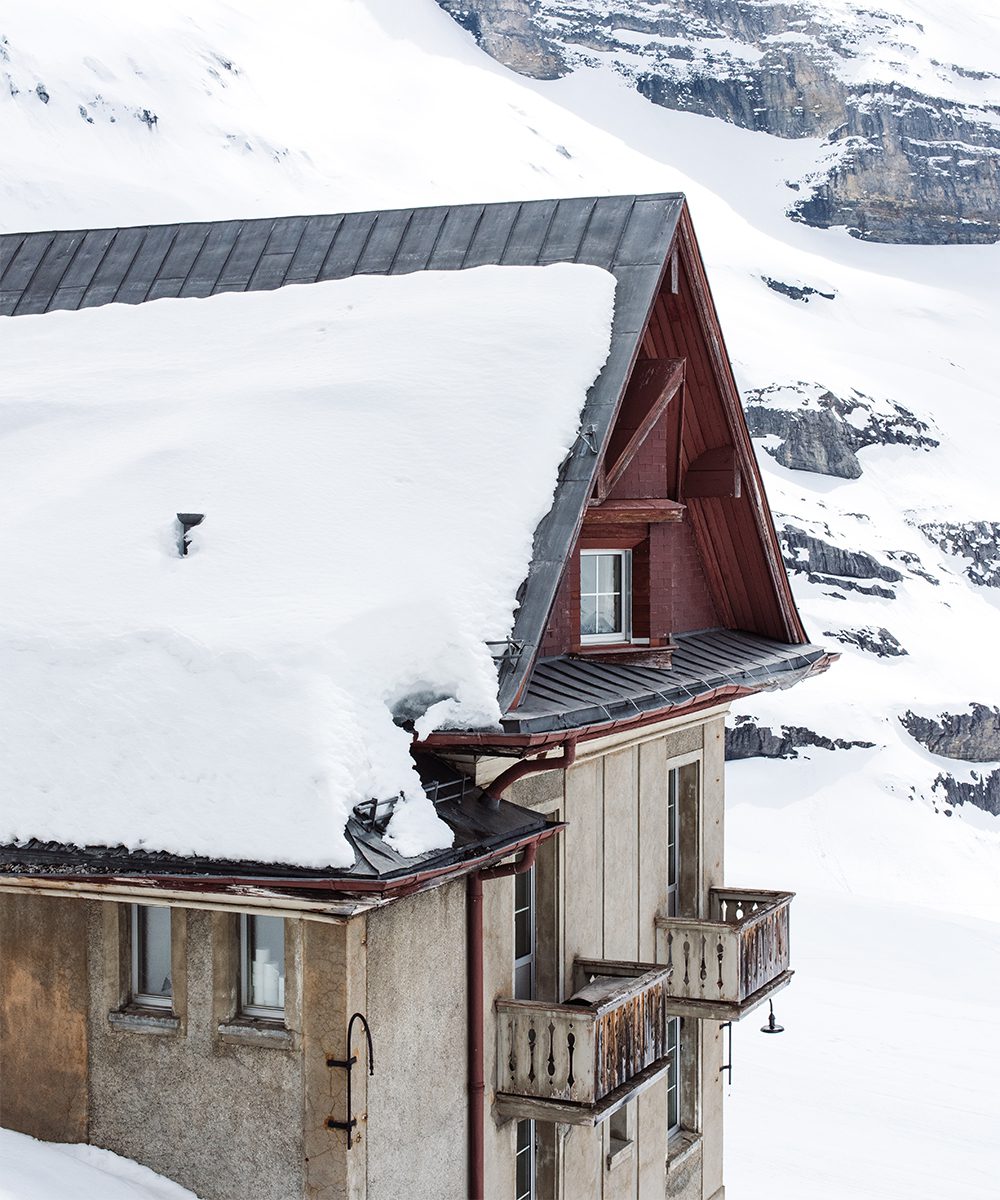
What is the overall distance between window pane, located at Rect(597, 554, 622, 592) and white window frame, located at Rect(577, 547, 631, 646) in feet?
0.11

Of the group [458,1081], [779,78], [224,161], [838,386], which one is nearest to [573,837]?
[458,1081]

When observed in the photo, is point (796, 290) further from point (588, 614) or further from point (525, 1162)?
point (525, 1162)

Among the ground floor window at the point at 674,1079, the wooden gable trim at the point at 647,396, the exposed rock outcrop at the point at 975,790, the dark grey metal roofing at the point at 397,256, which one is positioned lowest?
the exposed rock outcrop at the point at 975,790

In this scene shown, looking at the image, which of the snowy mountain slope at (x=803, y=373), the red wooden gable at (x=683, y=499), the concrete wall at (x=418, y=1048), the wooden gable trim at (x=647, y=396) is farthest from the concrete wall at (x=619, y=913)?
the snowy mountain slope at (x=803, y=373)

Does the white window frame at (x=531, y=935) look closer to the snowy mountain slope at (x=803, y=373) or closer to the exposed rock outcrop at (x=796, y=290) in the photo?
the snowy mountain slope at (x=803, y=373)

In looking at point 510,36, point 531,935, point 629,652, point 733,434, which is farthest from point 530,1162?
point 510,36

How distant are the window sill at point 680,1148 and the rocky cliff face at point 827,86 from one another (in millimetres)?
161621

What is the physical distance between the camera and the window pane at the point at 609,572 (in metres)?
12.9

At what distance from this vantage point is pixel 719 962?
13.6 m

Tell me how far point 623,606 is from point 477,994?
140 inches

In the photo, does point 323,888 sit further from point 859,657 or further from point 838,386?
point 838,386

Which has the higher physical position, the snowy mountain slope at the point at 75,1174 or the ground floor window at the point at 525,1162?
the snowy mountain slope at the point at 75,1174

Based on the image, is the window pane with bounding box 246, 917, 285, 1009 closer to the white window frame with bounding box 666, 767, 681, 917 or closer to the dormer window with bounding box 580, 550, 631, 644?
the dormer window with bounding box 580, 550, 631, 644

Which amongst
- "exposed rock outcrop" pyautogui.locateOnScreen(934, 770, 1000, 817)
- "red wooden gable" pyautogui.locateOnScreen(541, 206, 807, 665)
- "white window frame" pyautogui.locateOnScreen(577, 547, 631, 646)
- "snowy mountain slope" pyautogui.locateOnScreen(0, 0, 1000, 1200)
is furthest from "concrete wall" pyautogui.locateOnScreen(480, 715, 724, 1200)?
"exposed rock outcrop" pyautogui.locateOnScreen(934, 770, 1000, 817)
